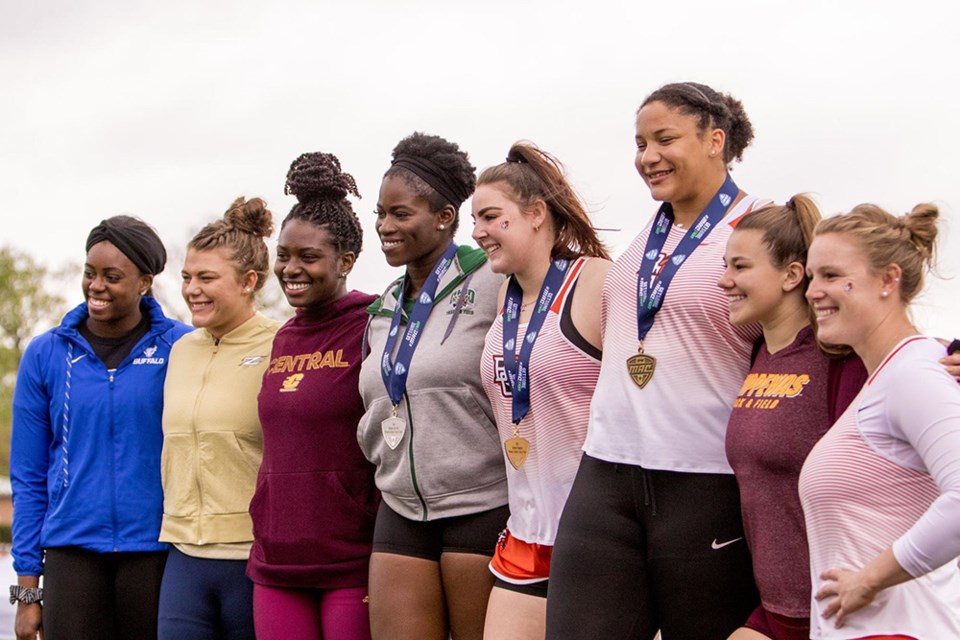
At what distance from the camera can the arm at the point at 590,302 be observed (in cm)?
404

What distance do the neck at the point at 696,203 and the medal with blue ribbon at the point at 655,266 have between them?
19 mm

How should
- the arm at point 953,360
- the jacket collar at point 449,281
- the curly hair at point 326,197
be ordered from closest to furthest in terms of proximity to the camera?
1. the arm at point 953,360
2. the jacket collar at point 449,281
3. the curly hair at point 326,197

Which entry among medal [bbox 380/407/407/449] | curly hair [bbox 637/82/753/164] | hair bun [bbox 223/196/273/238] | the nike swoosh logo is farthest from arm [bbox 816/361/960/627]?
hair bun [bbox 223/196/273/238]

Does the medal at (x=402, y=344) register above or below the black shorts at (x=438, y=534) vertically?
above

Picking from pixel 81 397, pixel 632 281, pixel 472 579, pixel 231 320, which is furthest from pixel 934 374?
pixel 81 397

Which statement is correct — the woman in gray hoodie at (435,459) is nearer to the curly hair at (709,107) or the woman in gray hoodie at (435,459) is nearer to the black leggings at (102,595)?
the curly hair at (709,107)

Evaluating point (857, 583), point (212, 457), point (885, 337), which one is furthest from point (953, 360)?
point (212, 457)

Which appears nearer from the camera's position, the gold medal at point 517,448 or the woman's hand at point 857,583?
the woman's hand at point 857,583

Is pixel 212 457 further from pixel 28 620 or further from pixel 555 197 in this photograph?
pixel 555 197

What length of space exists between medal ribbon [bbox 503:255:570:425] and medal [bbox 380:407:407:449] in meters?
0.50

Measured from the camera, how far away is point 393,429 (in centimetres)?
444

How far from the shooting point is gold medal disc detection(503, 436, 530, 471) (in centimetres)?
411

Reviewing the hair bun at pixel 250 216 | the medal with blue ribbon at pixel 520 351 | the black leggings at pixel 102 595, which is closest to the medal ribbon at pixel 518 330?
the medal with blue ribbon at pixel 520 351

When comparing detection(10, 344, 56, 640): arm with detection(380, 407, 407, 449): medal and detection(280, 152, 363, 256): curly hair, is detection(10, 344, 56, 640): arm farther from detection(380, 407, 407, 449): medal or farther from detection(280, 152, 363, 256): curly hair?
detection(380, 407, 407, 449): medal
